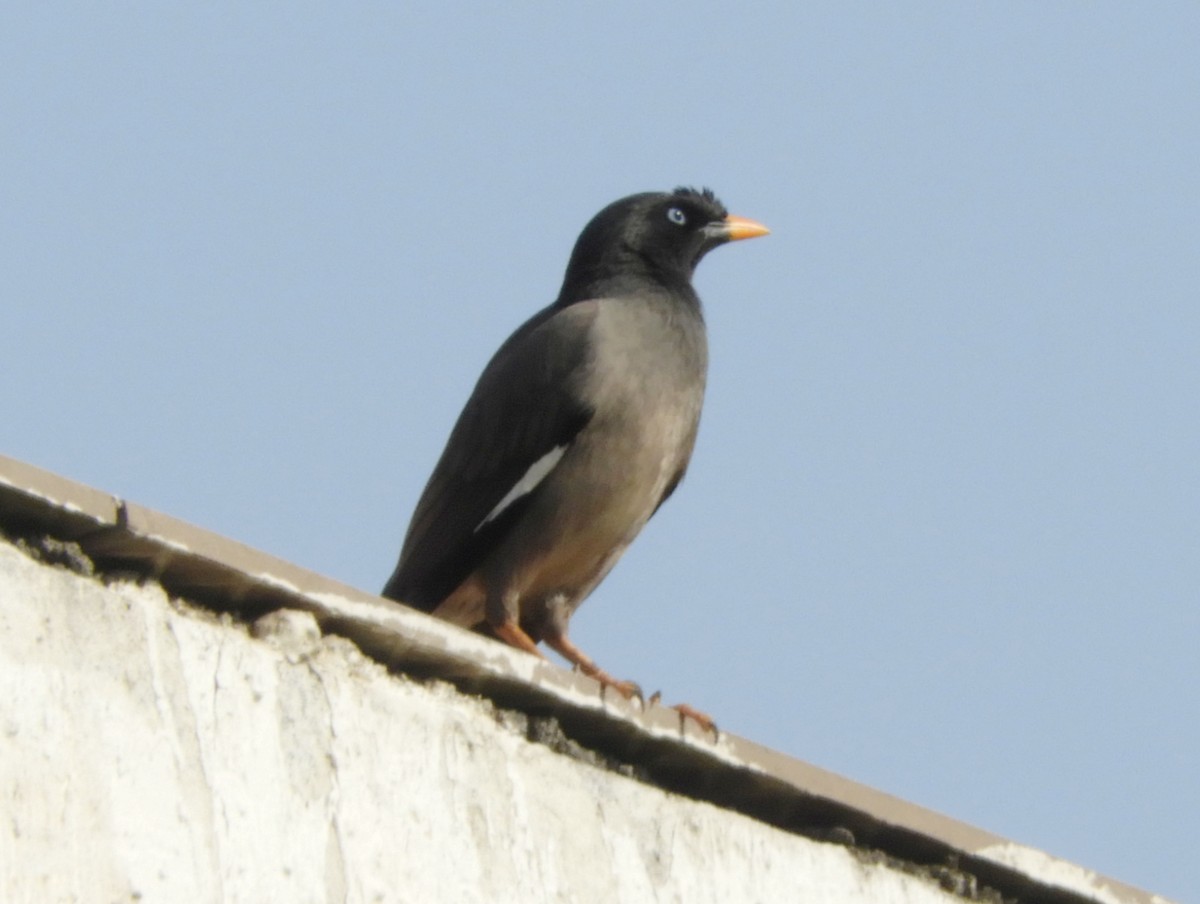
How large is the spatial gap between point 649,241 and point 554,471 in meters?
1.34

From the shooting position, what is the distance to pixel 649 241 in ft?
22.7

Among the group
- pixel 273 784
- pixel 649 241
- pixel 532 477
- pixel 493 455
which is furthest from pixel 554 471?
pixel 273 784

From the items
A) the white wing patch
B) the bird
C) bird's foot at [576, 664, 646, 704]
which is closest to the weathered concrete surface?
bird's foot at [576, 664, 646, 704]

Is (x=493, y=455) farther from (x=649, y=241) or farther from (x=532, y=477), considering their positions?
(x=649, y=241)

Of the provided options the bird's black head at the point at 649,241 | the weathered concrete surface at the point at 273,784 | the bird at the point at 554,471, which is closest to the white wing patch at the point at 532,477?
the bird at the point at 554,471

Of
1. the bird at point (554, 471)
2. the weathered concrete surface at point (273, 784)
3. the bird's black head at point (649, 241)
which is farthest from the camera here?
the bird's black head at point (649, 241)

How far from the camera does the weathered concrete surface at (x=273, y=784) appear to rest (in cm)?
279

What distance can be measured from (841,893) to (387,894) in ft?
3.21

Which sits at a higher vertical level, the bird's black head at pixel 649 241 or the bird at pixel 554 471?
the bird's black head at pixel 649 241

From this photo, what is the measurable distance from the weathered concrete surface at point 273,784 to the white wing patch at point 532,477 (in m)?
2.31

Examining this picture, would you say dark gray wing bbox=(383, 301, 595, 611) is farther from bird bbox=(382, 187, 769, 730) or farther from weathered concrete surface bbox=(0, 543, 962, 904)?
weathered concrete surface bbox=(0, 543, 962, 904)

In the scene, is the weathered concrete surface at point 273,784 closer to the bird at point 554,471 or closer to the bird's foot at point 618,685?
the bird's foot at point 618,685

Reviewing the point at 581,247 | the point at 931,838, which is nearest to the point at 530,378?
the point at 581,247

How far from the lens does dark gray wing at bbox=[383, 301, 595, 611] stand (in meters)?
5.87
